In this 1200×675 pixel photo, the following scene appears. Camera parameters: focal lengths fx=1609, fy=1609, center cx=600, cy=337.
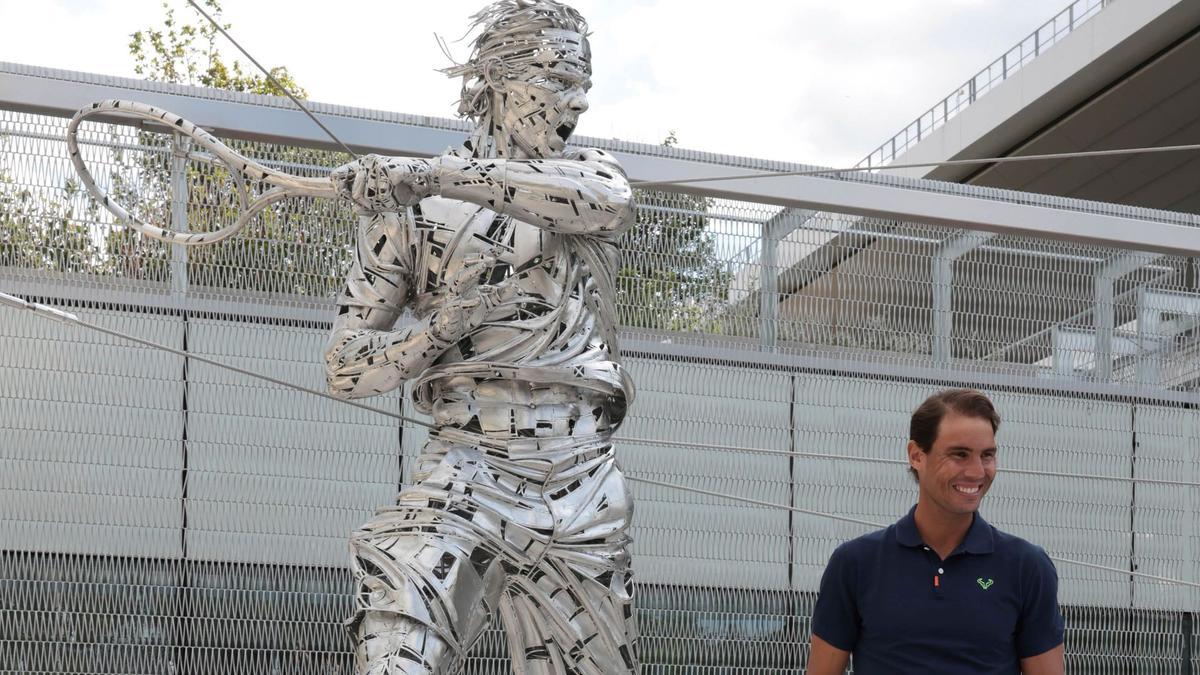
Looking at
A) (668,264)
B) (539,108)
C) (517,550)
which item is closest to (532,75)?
(539,108)

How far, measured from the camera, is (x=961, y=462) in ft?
10.2

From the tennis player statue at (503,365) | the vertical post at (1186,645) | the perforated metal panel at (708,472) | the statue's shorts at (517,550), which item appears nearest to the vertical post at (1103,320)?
the vertical post at (1186,645)

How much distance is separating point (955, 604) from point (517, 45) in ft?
5.43

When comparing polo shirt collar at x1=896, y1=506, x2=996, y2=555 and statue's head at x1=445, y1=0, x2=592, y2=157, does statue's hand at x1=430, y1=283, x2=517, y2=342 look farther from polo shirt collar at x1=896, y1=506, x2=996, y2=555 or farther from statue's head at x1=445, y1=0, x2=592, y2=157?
polo shirt collar at x1=896, y1=506, x2=996, y2=555

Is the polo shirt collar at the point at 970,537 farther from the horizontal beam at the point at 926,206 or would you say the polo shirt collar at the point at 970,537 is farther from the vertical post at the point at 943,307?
the vertical post at the point at 943,307

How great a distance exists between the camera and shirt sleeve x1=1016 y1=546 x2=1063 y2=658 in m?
3.15

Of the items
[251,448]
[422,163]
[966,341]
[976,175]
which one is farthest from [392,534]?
[976,175]

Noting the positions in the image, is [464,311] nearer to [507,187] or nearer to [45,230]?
[507,187]

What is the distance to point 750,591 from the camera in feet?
20.8

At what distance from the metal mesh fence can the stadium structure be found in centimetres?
1

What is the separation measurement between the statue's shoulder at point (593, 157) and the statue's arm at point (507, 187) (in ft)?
0.28

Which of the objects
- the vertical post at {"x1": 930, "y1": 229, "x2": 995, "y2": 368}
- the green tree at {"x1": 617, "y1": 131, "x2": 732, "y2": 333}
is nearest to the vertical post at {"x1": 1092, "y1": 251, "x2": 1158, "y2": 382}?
the vertical post at {"x1": 930, "y1": 229, "x2": 995, "y2": 368}

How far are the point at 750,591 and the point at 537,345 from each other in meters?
2.90

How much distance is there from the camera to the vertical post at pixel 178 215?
5.64 metres
